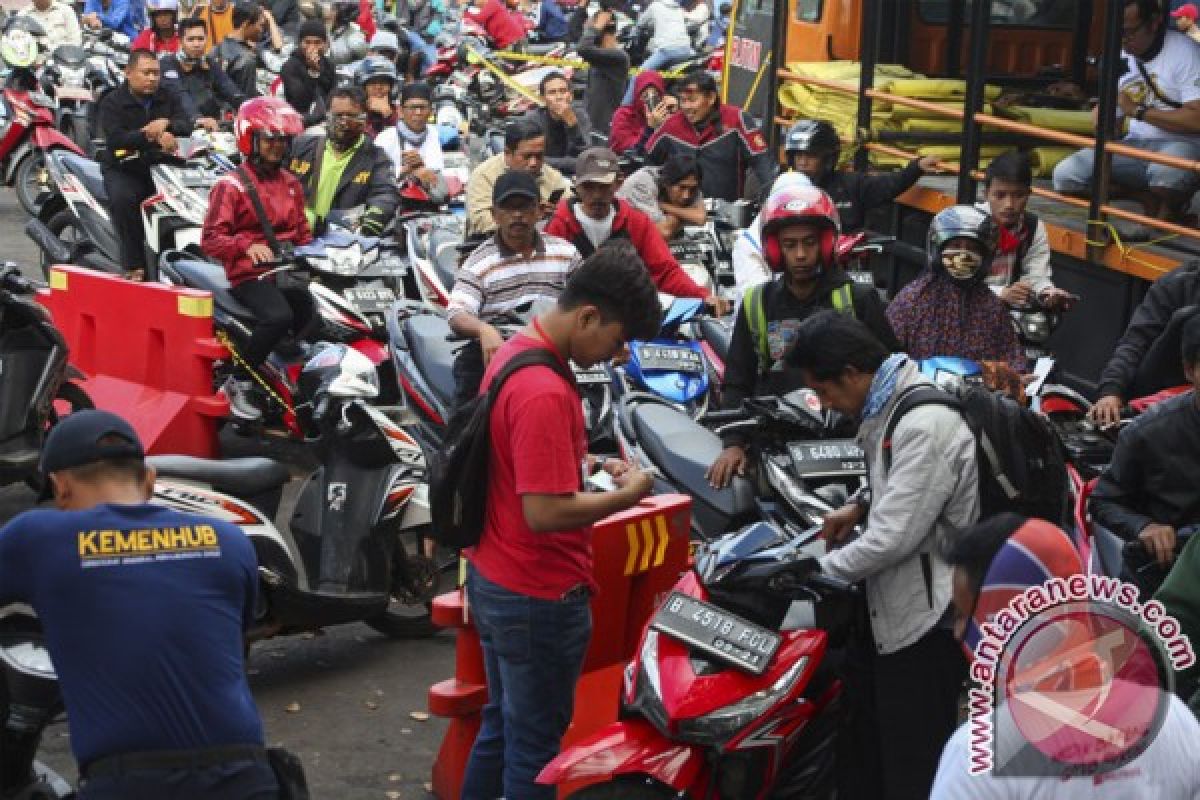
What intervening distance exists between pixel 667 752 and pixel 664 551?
4.23ft

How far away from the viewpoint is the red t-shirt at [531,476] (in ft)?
16.5

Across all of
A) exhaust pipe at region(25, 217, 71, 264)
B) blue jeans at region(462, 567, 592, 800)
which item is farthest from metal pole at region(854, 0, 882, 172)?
blue jeans at region(462, 567, 592, 800)

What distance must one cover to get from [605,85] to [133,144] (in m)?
7.47

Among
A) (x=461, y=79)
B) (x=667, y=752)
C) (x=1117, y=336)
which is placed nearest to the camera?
(x=667, y=752)

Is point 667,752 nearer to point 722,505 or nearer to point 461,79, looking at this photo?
point 722,505

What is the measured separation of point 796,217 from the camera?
7.00 m

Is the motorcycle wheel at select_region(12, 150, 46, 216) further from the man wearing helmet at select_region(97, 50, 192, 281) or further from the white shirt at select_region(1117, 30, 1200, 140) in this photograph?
the white shirt at select_region(1117, 30, 1200, 140)

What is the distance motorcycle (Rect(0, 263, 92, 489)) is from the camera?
8.80 m

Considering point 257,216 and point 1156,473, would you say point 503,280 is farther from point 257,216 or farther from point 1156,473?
point 1156,473

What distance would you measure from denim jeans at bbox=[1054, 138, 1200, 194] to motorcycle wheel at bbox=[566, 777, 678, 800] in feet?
18.5

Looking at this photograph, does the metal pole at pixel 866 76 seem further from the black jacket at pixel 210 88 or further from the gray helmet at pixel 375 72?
the black jacket at pixel 210 88

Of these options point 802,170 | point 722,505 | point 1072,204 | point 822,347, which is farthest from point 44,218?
point 822,347

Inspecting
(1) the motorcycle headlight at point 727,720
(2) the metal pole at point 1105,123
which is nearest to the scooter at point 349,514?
(1) the motorcycle headlight at point 727,720

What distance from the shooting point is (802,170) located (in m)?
10.6
